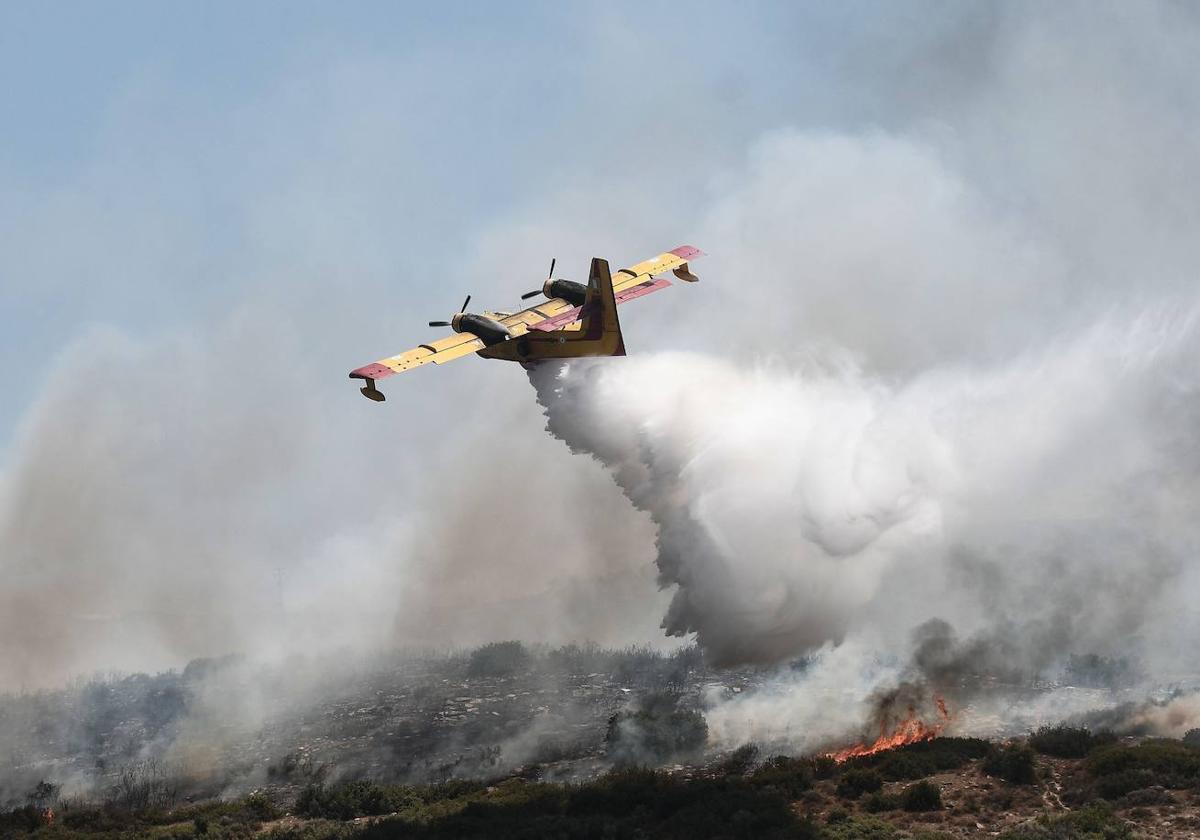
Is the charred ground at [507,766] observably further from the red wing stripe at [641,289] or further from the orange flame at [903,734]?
the red wing stripe at [641,289]

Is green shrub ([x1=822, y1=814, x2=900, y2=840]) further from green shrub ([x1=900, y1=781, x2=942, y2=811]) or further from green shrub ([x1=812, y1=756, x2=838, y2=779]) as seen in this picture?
green shrub ([x1=812, y1=756, x2=838, y2=779])

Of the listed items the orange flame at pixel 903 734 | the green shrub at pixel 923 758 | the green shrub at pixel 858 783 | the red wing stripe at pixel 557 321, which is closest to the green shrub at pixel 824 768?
the green shrub at pixel 923 758

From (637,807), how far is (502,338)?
69.3ft

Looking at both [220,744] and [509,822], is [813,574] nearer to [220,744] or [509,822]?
[509,822]

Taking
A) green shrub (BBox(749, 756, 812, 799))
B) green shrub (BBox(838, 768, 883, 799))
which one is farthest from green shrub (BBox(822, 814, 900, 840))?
green shrub (BBox(749, 756, 812, 799))

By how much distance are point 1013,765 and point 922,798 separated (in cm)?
432

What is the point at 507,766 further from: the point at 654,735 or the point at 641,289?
the point at 641,289

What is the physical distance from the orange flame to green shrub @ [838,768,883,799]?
4.79 meters

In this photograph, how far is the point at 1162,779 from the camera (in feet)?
146

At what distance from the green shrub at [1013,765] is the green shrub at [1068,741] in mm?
1474

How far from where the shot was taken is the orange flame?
55438 millimetres

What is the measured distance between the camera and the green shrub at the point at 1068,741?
50.0 m

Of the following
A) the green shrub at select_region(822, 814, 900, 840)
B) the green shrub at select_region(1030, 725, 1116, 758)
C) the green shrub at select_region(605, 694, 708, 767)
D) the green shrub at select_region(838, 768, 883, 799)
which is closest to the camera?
the green shrub at select_region(822, 814, 900, 840)

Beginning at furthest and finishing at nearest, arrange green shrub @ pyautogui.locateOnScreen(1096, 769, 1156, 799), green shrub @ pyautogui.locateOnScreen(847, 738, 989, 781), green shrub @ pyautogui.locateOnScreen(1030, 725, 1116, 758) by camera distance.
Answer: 1. green shrub @ pyautogui.locateOnScreen(1030, 725, 1116, 758)
2. green shrub @ pyautogui.locateOnScreen(847, 738, 989, 781)
3. green shrub @ pyautogui.locateOnScreen(1096, 769, 1156, 799)
